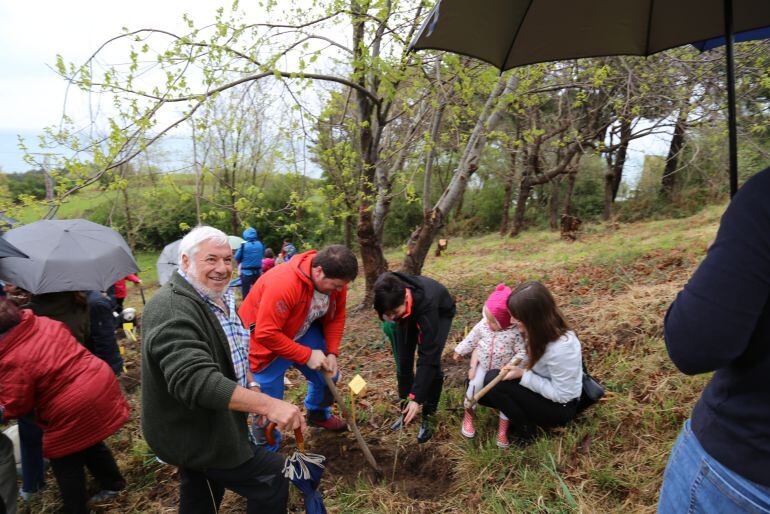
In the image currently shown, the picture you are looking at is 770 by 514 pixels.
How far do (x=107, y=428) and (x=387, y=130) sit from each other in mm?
6136

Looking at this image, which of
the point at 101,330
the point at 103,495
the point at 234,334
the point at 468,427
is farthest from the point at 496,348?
the point at 101,330

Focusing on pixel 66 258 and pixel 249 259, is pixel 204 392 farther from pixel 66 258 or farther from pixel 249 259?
pixel 249 259

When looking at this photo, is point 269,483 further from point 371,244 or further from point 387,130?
point 387,130

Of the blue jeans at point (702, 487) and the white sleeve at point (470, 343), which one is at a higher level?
the blue jeans at point (702, 487)

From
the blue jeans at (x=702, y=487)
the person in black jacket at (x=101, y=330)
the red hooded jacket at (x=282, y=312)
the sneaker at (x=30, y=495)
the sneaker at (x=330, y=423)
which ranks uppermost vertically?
the blue jeans at (x=702, y=487)

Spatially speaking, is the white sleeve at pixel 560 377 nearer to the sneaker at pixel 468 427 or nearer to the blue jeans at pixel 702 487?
the sneaker at pixel 468 427

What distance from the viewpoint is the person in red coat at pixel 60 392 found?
2455 mm

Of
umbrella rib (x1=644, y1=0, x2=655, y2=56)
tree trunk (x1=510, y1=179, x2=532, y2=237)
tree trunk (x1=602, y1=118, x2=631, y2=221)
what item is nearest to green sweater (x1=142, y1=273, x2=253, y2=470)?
umbrella rib (x1=644, y1=0, x2=655, y2=56)

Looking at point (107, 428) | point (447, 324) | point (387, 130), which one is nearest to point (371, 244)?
point (387, 130)

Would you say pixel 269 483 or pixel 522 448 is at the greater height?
pixel 269 483

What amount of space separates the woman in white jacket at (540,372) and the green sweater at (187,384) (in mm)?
1660

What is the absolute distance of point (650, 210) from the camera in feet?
54.5

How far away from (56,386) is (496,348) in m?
2.78

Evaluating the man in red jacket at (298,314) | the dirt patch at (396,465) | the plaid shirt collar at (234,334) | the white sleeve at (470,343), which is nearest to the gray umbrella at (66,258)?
the man in red jacket at (298,314)
